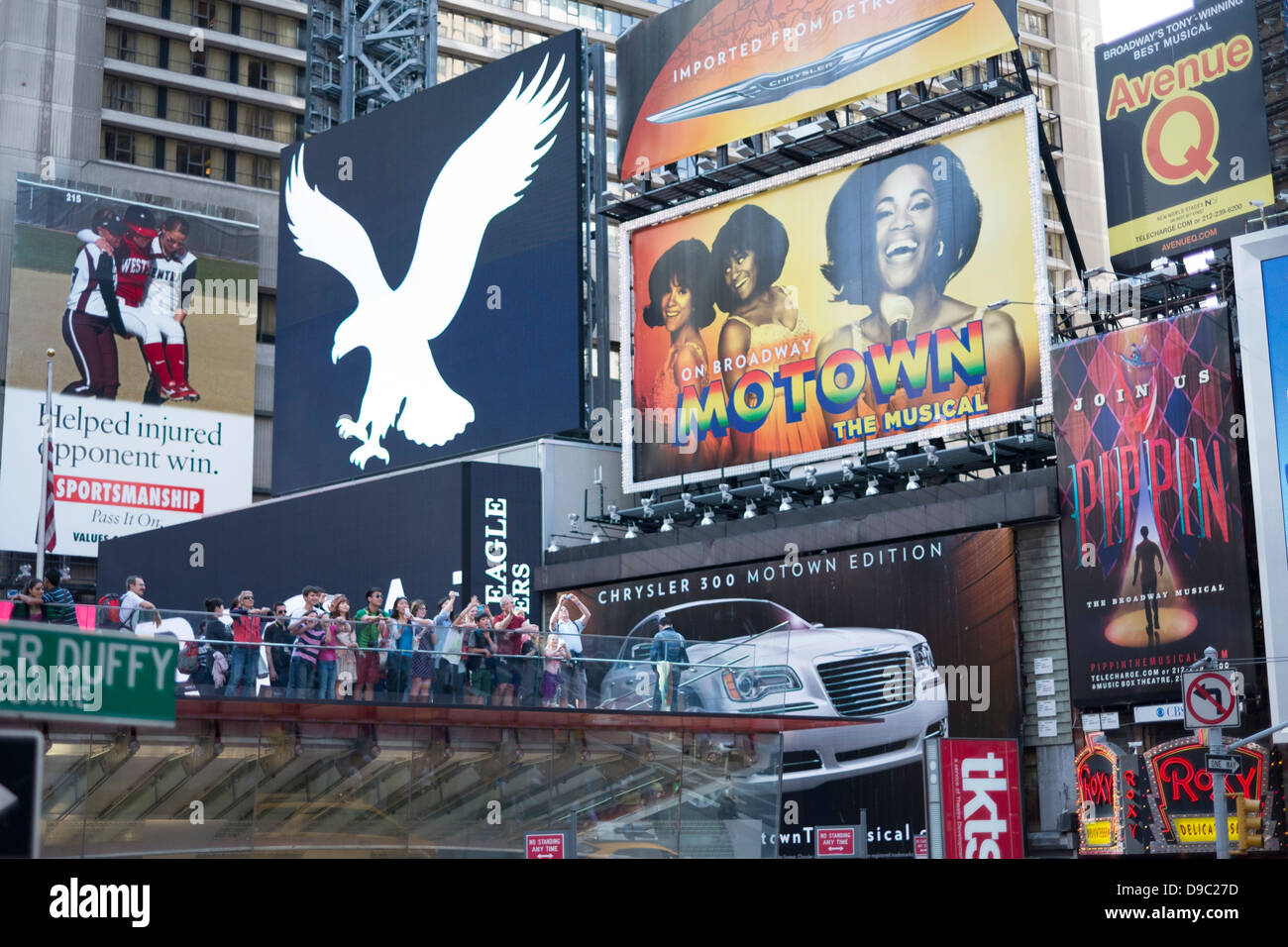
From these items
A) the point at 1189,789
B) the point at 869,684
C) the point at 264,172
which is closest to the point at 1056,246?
the point at 264,172

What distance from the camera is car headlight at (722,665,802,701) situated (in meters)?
26.5

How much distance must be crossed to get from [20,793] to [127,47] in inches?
3226

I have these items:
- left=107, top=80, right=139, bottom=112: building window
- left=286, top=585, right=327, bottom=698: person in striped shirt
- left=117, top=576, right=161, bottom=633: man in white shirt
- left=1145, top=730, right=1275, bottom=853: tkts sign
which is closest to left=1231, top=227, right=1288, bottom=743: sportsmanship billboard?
left=1145, top=730, right=1275, bottom=853: tkts sign

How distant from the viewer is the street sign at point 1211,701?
19734mm

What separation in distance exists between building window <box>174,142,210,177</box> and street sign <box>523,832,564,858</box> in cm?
6530

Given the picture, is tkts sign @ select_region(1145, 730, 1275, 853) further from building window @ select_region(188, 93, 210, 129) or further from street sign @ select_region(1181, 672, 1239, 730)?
building window @ select_region(188, 93, 210, 129)

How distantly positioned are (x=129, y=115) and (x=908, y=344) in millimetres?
54769

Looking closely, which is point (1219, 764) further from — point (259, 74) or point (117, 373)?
point (259, 74)

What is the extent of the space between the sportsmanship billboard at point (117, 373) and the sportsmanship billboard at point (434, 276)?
17.5m

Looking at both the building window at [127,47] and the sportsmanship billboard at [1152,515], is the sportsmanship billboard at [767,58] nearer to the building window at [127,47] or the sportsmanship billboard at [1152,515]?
the sportsmanship billboard at [1152,515]

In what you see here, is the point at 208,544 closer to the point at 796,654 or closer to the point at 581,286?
the point at 581,286

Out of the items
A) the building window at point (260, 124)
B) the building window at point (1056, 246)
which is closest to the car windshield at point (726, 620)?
the building window at point (260, 124)

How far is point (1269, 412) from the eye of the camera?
2838 centimetres
